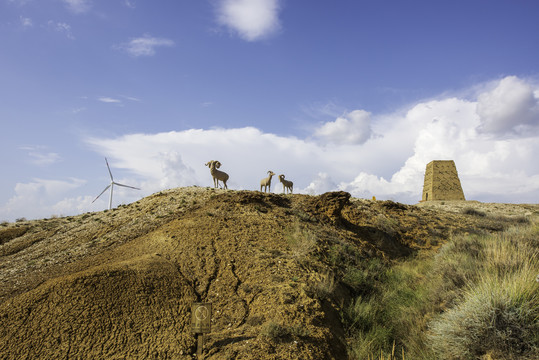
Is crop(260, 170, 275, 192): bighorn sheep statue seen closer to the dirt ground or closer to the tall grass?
the dirt ground

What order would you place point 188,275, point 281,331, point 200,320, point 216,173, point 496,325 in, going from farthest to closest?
point 216,173
point 188,275
point 281,331
point 200,320
point 496,325

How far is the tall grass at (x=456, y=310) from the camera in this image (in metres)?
5.80

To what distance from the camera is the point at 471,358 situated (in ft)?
18.8

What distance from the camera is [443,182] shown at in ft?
106

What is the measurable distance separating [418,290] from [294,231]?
469 cm

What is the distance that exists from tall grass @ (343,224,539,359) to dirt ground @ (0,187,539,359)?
928 mm

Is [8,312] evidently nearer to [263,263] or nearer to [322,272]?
[263,263]

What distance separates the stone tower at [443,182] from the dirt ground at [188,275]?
17084mm

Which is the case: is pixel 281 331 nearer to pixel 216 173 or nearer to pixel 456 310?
pixel 456 310

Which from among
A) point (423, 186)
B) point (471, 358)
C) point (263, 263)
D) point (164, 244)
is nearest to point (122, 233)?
point (164, 244)

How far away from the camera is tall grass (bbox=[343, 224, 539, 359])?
5801 millimetres

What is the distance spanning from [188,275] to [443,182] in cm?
3062

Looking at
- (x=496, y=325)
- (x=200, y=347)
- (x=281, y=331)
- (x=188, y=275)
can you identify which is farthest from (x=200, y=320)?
(x=496, y=325)

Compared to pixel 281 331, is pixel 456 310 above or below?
above
